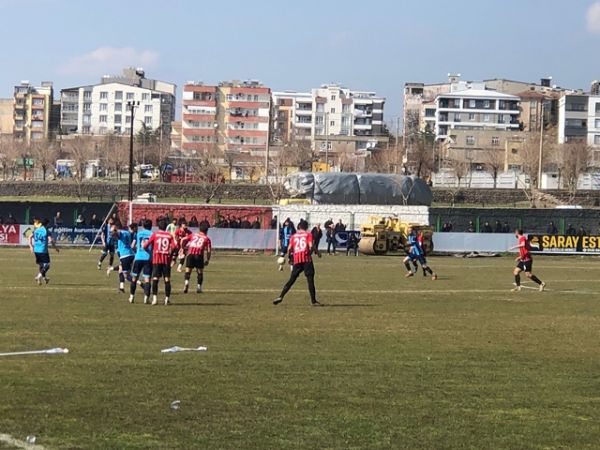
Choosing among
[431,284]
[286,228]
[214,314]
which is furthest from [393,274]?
[214,314]

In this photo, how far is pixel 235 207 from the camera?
5969 centimetres

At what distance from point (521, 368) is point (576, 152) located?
3801 inches

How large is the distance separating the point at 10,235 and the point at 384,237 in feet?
65.3

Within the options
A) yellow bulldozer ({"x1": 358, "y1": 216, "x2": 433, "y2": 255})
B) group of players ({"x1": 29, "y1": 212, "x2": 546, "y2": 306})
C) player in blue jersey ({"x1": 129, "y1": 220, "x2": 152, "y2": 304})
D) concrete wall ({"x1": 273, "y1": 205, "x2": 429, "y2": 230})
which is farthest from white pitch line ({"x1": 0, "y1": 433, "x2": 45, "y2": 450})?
concrete wall ({"x1": 273, "y1": 205, "x2": 429, "y2": 230})

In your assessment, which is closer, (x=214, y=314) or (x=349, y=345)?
(x=349, y=345)

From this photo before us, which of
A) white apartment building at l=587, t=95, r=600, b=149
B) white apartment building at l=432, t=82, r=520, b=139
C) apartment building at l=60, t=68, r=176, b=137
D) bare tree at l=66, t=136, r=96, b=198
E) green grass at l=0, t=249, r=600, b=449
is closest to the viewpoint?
green grass at l=0, t=249, r=600, b=449

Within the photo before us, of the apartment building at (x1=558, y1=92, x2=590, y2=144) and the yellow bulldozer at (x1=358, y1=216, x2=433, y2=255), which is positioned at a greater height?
the apartment building at (x1=558, y1=92, x2=590, y2=144)

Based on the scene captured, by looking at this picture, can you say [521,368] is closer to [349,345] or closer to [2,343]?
[349,345]

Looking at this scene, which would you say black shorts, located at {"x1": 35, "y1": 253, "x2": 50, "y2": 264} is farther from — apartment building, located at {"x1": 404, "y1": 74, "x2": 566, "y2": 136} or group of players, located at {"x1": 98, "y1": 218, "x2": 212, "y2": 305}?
apartment building, located at {"x1": 404, "y1": 74, "x2": 566, "y2": 136}

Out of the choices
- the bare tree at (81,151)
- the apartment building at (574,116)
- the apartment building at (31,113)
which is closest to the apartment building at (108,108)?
the apartment building at (31,113)

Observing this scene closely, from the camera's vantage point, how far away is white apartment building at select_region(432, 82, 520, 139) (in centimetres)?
14962

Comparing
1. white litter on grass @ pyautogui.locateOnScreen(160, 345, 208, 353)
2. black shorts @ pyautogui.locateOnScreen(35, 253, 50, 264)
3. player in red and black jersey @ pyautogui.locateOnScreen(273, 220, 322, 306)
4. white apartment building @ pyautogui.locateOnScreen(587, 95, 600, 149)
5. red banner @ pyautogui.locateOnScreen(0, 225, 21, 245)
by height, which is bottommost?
red banner @ pyautogui.locateOnScreen(0, 225, 21, 245)

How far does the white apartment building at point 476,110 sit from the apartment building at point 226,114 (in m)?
26.5

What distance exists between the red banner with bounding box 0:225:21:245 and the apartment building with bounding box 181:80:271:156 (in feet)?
335
